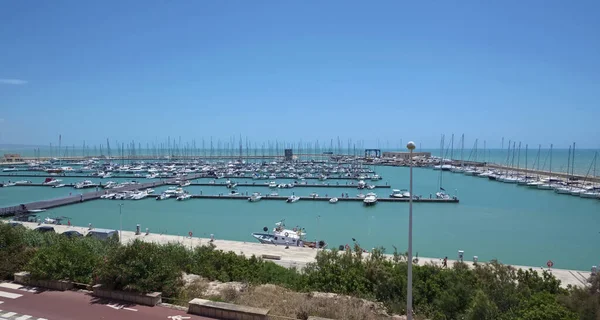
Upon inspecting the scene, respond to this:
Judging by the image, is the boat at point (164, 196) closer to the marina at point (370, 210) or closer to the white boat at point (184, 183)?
the marina at point (370, 210)

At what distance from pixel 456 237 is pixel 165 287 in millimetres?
31637

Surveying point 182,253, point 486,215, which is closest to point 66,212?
point 182,253

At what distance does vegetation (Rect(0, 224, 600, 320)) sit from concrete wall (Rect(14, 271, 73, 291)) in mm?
191

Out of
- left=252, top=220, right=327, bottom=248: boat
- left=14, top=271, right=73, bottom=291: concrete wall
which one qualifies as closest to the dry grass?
left=14, top=271, right=73, bottom=291: concrete wall

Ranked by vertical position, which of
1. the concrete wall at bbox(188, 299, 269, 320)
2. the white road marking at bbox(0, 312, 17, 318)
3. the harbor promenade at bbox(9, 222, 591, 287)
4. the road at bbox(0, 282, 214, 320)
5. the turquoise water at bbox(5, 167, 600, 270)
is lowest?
the turquoise water at bbox(5, 167, 600, 270)

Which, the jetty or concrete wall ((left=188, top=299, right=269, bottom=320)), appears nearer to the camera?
concrete wall ((left=188, top=299, right=269, bottom=320))

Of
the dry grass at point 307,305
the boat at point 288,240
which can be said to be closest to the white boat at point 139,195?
the boat at point 288,240

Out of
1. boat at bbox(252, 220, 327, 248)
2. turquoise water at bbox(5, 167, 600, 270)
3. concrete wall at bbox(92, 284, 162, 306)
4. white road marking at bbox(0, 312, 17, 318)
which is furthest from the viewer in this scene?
turquoise water at bbox(5, 167, 600, 270)

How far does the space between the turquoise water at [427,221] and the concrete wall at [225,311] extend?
2338 cm

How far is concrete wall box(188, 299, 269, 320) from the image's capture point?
9.43 metres

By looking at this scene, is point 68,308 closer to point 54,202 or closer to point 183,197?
point 54,202

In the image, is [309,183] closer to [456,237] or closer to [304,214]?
[304,214]

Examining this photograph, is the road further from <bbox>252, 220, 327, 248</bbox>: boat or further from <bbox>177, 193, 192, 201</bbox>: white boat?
<bbox>177, 193, 192, 201</bbox>: white boat

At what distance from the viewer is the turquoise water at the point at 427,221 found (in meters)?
32.1
